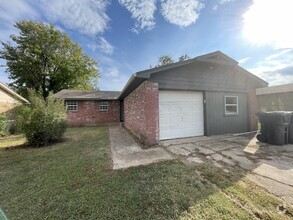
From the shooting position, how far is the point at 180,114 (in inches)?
267

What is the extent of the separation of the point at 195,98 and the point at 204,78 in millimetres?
1161

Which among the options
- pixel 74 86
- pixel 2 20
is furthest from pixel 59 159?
pixel 74 86

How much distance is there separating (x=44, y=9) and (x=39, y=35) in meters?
16.2

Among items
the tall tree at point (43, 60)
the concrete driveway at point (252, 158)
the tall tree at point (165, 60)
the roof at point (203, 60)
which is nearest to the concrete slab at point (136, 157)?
the concrete driveway at point (252, 158)

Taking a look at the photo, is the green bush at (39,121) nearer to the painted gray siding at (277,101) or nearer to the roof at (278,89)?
the painted gray siding at (277,101)

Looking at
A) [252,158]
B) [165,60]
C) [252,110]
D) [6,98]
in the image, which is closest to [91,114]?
[6,98]

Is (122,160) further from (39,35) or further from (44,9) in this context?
(39,35)

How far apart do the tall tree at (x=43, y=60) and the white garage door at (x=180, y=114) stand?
891 inches

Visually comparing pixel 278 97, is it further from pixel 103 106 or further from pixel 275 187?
pixel 103 106

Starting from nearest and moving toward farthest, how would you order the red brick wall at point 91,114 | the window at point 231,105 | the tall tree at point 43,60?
the window at point 231,105 < the red brick wall at point 91,114 < the tall tree at point 43,60

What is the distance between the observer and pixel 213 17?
7.16m

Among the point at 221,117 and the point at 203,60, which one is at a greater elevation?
the point at 203,60

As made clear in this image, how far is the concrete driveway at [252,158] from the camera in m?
2.99

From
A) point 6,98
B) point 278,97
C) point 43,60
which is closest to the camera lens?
point 6,98
